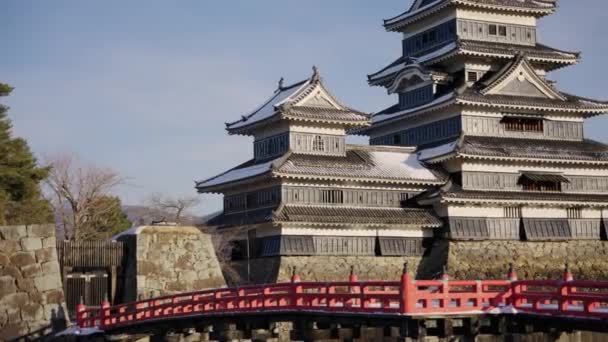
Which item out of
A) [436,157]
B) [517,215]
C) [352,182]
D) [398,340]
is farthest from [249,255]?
[398,340]

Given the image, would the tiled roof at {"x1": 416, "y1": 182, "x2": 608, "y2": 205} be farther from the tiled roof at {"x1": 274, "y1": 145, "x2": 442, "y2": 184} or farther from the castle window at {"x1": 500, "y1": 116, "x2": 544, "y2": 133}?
the castle window at {"x1": 500, "y1": 116, "x2": 544, "y2": 133}

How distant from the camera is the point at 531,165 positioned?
50000mm

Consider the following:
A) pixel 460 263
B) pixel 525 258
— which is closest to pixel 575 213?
pixel 525 258

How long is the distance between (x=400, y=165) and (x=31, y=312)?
22446mm

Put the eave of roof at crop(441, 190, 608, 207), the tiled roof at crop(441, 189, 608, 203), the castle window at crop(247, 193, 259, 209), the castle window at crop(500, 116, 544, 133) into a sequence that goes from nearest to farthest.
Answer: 1. the eave of roof at crop(441, 190, 608, 207)
2. the tiled roof at crop(441, 189, 608, 203)
3. the castle window at crop(247, 193, 259, 209)
4. the castle window at crop(500, 116, 544, 133)

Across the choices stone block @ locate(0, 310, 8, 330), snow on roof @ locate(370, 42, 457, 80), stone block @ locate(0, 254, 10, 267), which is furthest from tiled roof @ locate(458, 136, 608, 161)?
stone block @ locate(0, 310, 8, 330)

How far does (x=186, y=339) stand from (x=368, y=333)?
7.46 m

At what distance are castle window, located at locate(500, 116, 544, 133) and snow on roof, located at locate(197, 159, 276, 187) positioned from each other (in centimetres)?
1364

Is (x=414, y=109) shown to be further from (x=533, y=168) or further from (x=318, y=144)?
(x=318, y=144)

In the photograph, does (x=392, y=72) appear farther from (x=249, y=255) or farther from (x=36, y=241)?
(x=36, y=241)

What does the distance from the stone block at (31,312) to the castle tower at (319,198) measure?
43.1ft

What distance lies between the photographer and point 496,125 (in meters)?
51.1

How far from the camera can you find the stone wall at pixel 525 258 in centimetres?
4694

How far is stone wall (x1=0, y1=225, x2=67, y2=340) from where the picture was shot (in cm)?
3291
